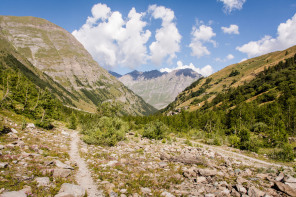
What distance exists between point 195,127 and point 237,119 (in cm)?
2269

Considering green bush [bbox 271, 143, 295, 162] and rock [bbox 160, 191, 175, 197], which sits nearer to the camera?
rock [bbox 160, 191, 175, 197]

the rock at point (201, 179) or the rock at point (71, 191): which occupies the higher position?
the rock at point (71, 191)

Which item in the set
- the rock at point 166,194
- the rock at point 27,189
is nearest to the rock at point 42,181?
the rock at point 27,189

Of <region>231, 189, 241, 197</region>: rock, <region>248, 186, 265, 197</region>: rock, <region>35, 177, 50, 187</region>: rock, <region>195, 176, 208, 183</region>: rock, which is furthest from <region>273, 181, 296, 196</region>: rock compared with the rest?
<region>35, 177, 50, 187</region>: rock

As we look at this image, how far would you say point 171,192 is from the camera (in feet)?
32.7

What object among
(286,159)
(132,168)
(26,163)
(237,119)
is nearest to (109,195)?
(132,168)

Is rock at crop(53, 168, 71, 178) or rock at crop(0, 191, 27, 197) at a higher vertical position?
rock at crop(0, 191, 27, 197)

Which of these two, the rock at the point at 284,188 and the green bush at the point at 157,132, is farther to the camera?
the green bush at the point at 157,132

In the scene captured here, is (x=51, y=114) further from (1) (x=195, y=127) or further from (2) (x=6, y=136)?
(1) (x=195, y=127)

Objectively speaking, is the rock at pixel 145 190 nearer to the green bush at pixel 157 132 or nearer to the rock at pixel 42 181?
the rock at pixel 42 181

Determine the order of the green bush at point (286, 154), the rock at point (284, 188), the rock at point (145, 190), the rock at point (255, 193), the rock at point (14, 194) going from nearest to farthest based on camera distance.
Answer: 1. the rock at point (14, 194)
2. the rock at point (255, 193)
3. the rock at point (284, 188)
4. the rock at point (145, 190)
5. the green bush at point (286, 154)

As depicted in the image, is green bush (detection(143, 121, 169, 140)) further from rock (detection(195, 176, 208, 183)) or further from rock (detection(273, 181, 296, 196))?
rock (detection(273, 181, 296, 196))

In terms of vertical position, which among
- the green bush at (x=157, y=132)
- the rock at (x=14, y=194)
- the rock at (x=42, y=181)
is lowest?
the green bush at (x=157, y=132)

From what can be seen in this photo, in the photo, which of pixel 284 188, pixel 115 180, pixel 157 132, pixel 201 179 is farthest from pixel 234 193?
pixel 157 132
